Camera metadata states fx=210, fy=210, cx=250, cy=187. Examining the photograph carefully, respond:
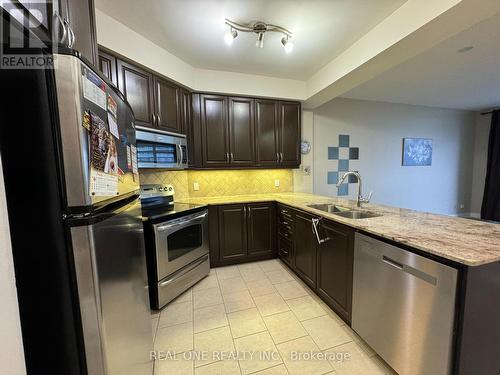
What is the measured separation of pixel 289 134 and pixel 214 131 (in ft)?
3.92

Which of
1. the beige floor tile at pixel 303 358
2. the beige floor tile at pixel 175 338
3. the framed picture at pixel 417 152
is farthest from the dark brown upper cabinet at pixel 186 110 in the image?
the framed picture at pixel 417 152

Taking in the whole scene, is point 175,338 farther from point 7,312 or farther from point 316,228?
point 316,228

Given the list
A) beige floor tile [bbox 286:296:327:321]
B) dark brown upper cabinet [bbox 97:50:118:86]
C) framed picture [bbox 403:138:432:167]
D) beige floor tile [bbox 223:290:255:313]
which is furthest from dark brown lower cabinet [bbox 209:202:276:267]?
framed picture [bbox 403:138:432:167]

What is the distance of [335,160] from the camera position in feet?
13.1

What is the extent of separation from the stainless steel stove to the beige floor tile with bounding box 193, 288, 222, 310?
0.17 m

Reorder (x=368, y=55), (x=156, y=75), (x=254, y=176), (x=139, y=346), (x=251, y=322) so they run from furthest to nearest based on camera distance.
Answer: (x=254, y=176)
(x=156, y=75)
(x=368, y=55)
(x=251, y=322)
(x=139, y=346)

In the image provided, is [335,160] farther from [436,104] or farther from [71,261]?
[71,261]

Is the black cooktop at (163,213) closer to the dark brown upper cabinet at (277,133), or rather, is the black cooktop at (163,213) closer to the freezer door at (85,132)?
the freezer door at (85,132)

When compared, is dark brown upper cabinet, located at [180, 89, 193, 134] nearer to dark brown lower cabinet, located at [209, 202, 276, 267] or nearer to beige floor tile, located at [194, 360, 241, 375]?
dark brown lower cabinet, located at [209, 202, 276, 267]

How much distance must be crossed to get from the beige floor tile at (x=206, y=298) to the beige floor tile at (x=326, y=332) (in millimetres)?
885

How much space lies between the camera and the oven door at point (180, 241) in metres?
1.98

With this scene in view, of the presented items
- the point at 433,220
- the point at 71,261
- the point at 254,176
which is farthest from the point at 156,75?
the point at 433,220

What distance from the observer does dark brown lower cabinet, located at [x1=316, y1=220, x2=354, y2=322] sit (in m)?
1.67

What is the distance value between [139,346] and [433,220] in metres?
2.13
